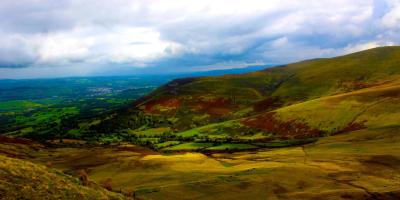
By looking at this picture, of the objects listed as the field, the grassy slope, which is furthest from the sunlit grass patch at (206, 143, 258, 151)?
the grassy slope

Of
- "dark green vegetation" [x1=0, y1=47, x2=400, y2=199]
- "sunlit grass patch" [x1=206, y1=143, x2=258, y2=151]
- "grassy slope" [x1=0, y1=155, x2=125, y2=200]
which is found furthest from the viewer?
"sunlit grass patch" [x1=206, y1=143, x2=258, y2=151]

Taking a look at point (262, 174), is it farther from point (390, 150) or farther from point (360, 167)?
point (390, 150)

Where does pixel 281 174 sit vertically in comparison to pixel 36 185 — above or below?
below

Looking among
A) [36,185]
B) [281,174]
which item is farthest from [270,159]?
[36,185]

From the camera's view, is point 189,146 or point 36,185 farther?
point 189,146

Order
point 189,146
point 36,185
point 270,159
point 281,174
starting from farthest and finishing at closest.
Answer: point 189,146 < point 270,159 < point 281,174 < point 36,185

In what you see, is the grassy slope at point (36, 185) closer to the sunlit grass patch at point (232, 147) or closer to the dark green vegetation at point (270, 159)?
the dark green vegetation at point (270, 159)

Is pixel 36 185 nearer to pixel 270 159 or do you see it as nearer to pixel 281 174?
pixel 281 174

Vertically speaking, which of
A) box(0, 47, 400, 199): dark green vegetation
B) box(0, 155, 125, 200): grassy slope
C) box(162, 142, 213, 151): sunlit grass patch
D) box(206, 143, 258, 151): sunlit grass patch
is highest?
box(0, 155, 125, 200): grassy slope

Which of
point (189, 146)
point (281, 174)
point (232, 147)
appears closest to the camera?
point (281, 174)

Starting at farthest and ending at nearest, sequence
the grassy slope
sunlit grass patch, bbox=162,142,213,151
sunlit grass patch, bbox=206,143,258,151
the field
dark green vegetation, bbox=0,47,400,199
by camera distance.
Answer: sunlit grass patch, bbox=162,142,213,151
sunlit grass patch, bbox=206,143,258,151
dark green vegetation, bbox=0,47,400,199
the field
the grassy slope

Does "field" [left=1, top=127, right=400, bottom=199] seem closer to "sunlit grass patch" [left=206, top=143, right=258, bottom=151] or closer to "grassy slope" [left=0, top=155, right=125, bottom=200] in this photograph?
"grassy slope" [left=0, top=155, right=125, bottom=200]
